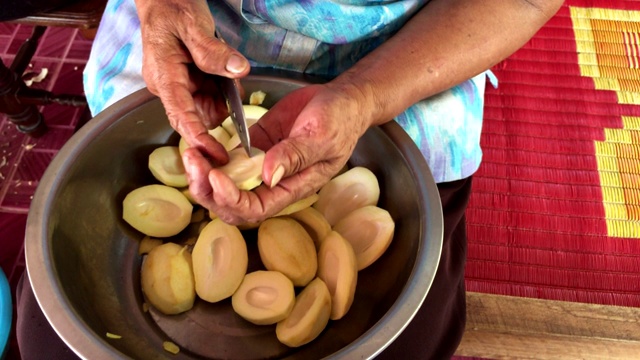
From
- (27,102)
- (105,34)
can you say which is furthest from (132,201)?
(27,102)

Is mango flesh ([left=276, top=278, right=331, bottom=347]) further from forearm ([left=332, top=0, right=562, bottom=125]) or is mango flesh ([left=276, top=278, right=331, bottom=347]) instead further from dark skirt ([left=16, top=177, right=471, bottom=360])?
forearm ([left=332, top=0, right=562, bottom=125])

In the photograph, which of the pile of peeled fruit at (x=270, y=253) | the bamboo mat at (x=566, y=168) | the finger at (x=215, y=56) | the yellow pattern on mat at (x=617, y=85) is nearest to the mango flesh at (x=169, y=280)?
the pile of peeled fruit at (x=270, y=253)

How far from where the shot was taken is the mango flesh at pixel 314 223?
61 centimetres

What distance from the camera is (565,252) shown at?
92cm

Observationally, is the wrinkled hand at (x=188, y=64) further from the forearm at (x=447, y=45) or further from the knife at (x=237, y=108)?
the forearm at (x=447, y=45)

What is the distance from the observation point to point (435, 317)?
629mm

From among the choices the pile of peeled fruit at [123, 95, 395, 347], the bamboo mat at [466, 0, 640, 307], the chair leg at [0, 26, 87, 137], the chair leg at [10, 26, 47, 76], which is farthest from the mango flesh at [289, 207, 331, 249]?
the chair leg at [10, 26, 47, 76]

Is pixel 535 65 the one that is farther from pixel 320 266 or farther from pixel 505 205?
pixel 320 266

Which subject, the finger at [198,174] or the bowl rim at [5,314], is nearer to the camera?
the finger at [198,174]

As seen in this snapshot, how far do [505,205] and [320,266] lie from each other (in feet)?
1.67

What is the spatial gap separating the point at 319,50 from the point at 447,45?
17 centimetres

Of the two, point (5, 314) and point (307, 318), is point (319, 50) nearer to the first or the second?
point (307, 318)

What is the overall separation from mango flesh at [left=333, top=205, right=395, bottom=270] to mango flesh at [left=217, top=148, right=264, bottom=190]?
0.13m

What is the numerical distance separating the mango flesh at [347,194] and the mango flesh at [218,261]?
11cm
